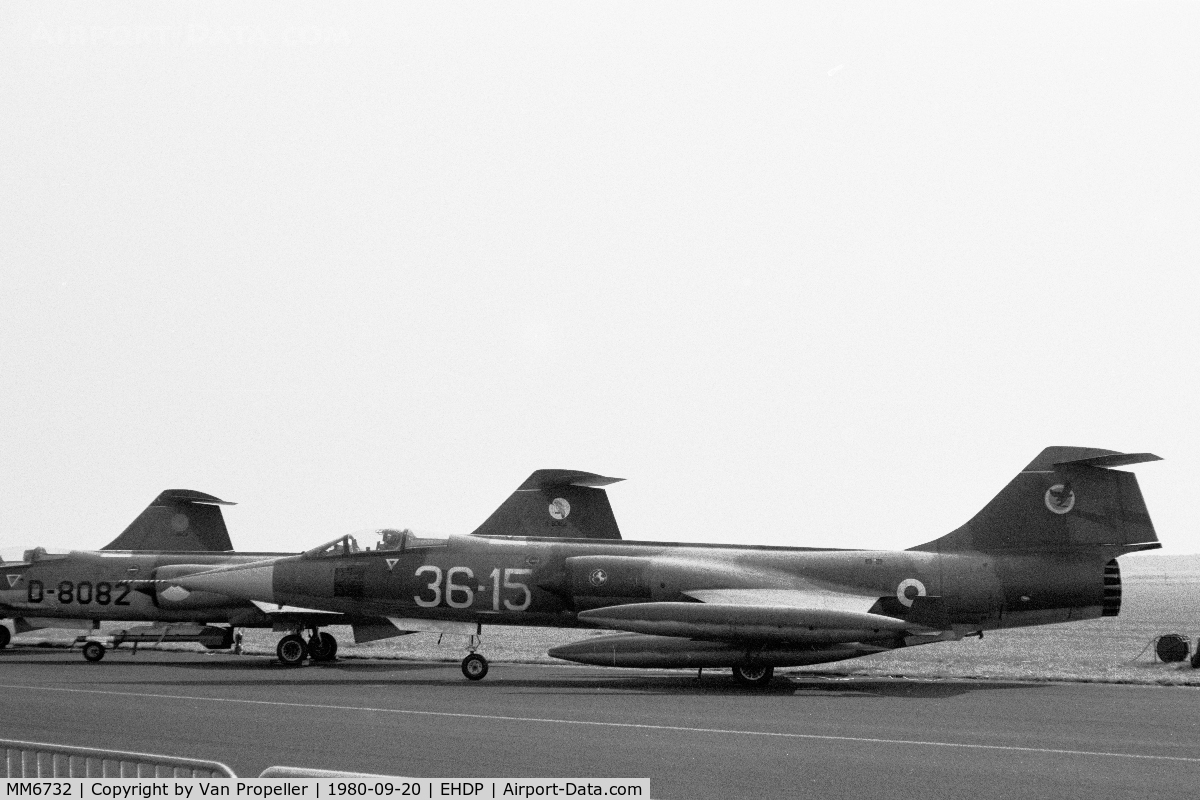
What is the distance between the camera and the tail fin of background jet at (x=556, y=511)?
26.5 m

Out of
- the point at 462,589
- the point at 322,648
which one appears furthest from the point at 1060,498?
the point at 322,648

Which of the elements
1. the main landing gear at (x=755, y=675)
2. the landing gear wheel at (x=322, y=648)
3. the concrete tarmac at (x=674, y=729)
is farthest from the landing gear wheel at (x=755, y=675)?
the landing gear wheel at (x=322, y=648)

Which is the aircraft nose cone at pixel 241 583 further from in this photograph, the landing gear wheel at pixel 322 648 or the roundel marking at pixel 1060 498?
the roundel marking at pixel 1060 498

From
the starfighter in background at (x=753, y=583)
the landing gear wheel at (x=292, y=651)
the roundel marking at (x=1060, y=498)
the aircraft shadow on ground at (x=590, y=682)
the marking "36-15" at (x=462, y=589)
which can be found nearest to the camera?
the aircraft shadow on ground at (x=590, y=682)

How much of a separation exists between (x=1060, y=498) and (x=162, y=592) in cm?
1814

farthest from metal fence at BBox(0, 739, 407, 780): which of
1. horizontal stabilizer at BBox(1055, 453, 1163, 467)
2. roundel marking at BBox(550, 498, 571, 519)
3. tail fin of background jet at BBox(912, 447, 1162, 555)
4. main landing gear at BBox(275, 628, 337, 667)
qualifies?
roundel marking at BBox(550, 498, 571, 519)

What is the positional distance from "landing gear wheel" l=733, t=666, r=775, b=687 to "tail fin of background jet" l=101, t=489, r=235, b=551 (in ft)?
58.1

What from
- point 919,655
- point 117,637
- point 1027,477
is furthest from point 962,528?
point 117,637

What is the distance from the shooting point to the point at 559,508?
2670cm

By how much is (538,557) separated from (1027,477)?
8510 millimetres

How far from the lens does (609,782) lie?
33.8ft

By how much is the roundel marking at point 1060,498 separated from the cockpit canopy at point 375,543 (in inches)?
413

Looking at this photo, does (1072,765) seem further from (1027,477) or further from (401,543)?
(401,543)
